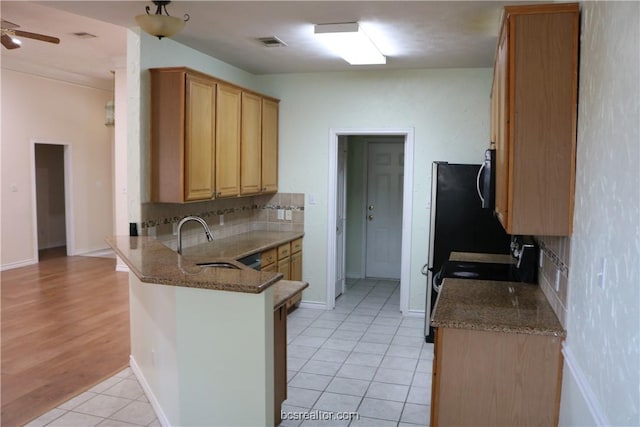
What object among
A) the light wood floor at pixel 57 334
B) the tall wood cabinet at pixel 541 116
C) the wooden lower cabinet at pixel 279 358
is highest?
the tall wood cabinet at pixel 541 116

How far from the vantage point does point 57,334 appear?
4.59 meters

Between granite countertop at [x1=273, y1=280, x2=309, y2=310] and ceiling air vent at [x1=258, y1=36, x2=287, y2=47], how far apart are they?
2.19 m

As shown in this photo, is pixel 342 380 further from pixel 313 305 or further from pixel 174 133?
pixel 174 133

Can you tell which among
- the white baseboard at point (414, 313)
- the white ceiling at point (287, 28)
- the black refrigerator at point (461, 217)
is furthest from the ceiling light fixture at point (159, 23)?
the white baseboard at point (414, 313)

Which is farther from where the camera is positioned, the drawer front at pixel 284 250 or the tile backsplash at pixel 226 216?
the drawer front at pixel 284 250

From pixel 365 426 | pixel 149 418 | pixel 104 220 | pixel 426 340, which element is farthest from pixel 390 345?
pixel 104 220

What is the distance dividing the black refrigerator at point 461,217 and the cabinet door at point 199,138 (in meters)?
2.04

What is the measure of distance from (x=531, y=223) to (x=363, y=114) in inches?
137

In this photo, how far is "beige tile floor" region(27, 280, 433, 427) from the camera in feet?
10.4

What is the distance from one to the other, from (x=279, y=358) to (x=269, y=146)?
3227 millimetres

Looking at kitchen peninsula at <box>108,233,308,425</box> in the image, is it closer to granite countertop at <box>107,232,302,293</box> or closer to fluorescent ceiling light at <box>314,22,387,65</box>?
granite countertop at <box>107,232,302,293</box>

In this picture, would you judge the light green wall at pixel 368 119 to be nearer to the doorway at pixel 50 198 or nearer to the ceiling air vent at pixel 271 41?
the ceiling air vent at pixel 271 41

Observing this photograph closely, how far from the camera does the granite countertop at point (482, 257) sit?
407cm

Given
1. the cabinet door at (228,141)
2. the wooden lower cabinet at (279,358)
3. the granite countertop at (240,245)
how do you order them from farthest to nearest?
the cabinet door at (228,141), the granite countertop at (240,245), the wooden lower cabinet at (279,358)
